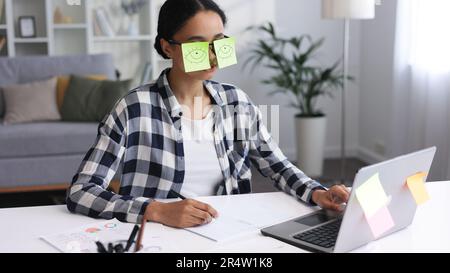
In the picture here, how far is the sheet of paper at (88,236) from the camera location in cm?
131

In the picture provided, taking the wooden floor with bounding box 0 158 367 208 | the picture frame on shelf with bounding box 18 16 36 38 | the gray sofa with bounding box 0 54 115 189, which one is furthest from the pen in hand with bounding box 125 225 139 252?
the picture frame on shelf with bounding box 18 16 36 38

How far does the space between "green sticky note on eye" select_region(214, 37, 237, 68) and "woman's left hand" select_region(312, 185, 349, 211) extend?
1.35ft

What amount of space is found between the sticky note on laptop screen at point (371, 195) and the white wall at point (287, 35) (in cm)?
343

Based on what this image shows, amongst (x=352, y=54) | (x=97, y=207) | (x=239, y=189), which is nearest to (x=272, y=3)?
(x=352, y=54)

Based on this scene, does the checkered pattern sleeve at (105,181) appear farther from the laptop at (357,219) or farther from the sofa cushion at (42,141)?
the sofa cushion at (42,141)

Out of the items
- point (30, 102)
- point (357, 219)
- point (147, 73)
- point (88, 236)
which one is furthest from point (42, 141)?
point (357, 219)

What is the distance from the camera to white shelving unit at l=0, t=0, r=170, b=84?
4.57 m

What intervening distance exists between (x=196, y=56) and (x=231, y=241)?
0.53 m

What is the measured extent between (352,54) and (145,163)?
3247 millimetres

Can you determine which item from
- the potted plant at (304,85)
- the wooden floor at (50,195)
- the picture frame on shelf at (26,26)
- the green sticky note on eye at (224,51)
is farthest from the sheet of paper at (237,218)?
the picture frame on shelf at (26,26)

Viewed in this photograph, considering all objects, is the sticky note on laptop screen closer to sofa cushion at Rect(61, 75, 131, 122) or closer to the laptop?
the laptop

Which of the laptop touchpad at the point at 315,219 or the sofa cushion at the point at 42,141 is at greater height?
the laptop touchpad at the point at 315,219

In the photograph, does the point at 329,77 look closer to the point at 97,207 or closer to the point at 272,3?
the point at 272,3

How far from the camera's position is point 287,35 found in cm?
466
